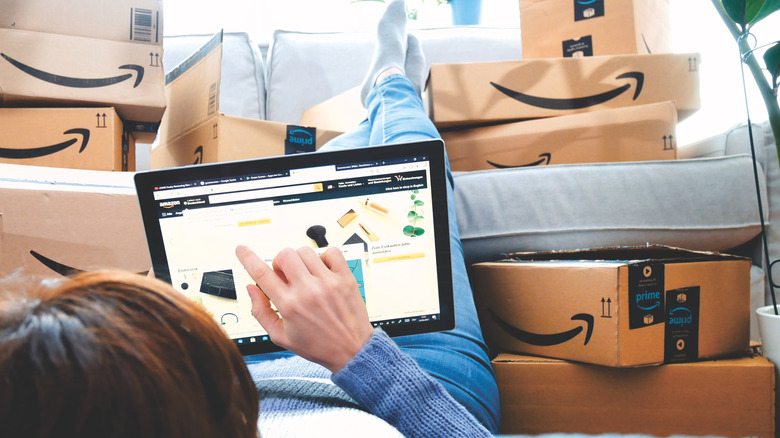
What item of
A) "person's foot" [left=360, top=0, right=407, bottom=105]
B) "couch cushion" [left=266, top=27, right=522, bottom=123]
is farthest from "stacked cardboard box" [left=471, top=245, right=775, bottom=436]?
"couch cushion" [left=266, top=27, right=522, bottom=123]

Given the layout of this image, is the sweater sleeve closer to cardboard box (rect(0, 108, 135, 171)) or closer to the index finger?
the index finger

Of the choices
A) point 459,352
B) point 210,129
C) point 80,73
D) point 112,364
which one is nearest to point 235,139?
point 210,129

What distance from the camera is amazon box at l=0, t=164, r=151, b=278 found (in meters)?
0.70

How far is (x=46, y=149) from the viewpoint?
93 centimetres

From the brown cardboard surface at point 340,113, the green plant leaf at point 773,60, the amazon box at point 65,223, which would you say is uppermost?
the brown cardboard surface at point 340,113

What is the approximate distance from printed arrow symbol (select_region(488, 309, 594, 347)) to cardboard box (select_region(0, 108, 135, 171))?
31.4 inches

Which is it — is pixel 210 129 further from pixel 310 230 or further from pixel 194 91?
pixel 310 230

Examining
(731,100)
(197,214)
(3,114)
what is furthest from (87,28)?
(731,100)

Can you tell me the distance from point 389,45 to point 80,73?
714mm

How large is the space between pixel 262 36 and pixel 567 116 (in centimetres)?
123

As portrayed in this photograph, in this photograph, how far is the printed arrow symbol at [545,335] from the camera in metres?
0.71

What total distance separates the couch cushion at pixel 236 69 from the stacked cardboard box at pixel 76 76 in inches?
23.4

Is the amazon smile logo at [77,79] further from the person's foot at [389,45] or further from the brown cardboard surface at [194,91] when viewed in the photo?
the person's foot at [389,45]

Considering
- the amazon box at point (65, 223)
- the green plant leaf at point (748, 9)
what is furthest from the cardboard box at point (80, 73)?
the green plant leaf at point (748, 9)
